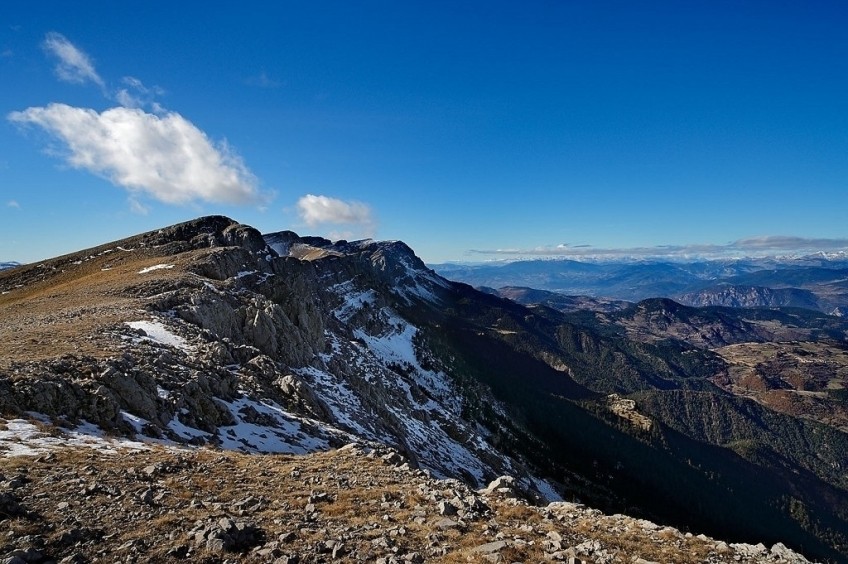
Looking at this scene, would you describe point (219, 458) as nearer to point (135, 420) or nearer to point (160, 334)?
point (135, 420)

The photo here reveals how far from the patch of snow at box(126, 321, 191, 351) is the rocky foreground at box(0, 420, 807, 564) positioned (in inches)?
663

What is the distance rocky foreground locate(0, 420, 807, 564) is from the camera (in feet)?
36.8

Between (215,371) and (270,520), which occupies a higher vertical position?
(215,371)

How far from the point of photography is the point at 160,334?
3634 centimetres

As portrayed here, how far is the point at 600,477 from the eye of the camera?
14500cm

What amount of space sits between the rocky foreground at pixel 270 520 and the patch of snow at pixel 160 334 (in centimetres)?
1684

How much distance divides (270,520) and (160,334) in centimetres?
2886

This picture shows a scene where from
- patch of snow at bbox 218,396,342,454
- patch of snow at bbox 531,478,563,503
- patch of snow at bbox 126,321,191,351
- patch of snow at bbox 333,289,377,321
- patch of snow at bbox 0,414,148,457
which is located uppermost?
patch of snow at bbox 126,321,191,351

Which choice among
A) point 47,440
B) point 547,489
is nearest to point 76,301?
point 47,440

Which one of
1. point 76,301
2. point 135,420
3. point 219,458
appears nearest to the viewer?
point 219,458

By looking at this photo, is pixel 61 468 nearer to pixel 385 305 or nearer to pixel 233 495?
pixel 233 495

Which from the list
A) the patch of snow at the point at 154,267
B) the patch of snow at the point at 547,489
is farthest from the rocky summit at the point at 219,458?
the patch of snow at the point at 547,489

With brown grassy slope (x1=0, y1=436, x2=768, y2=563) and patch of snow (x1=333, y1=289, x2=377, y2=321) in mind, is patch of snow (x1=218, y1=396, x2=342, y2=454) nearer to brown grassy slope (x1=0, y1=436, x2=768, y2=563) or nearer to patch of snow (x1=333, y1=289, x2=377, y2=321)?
brown grassy slope (x1=0, y1=436, x2=768, y2=563)

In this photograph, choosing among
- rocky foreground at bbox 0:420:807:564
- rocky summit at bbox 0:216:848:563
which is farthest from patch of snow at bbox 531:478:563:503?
rocky foreground at bbox 0:420:807:564
